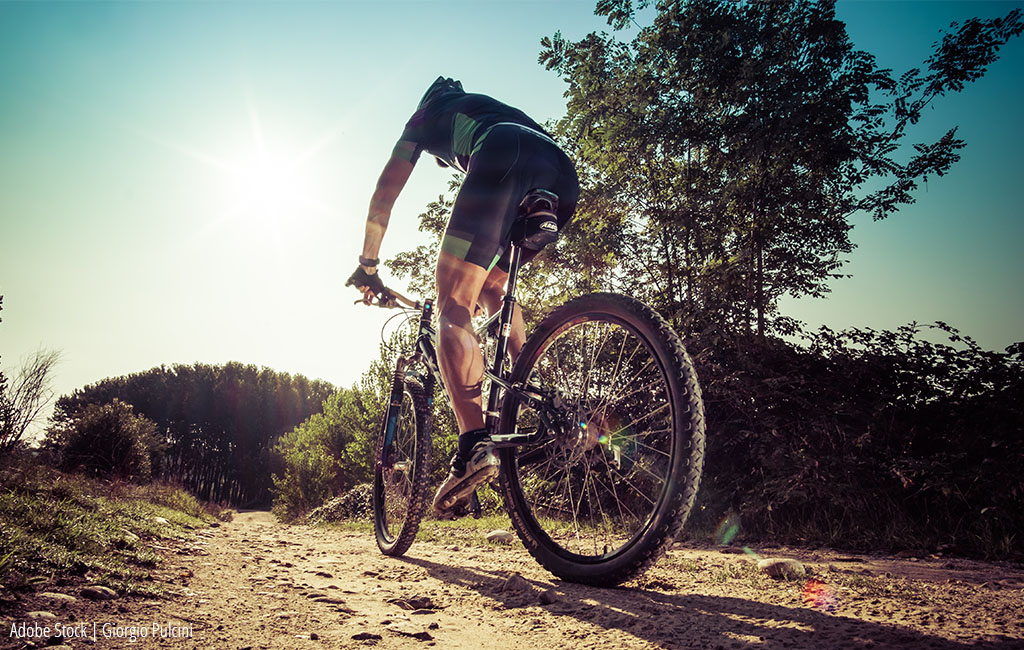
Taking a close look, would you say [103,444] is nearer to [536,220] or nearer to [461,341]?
[461,341]

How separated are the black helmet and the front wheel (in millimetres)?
1644

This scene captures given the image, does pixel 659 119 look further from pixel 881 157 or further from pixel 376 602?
pixel 376 602

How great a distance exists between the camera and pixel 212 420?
45.8 metres

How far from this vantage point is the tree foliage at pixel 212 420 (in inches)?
1747

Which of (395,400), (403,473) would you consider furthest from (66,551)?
(395,400)

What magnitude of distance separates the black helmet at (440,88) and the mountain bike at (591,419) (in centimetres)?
108

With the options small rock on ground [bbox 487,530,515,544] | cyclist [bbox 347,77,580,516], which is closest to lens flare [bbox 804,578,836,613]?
cyclist [bbox 347,77,580,516]

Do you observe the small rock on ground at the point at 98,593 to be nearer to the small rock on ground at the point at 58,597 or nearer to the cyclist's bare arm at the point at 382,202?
the small rock on ground at the point at 58,597

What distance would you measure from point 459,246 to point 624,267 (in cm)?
501

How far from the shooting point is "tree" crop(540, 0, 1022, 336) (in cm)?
557

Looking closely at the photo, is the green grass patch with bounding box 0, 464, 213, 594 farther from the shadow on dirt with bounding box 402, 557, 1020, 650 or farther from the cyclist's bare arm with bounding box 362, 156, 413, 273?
the cyclist's bare arm with bounding box 362, 156, 413, 273

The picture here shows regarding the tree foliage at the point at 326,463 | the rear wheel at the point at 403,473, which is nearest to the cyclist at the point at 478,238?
the rear wheel at the point at 403,473

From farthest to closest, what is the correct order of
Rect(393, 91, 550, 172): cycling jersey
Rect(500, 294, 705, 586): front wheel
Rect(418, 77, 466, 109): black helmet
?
Rect(418, 77, 466, 109): black helmet < Rect(393, 91, 550, 172): cycling jersey < Rect(500, 294, 705, 586): front wheel

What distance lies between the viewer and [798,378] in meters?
4.92
